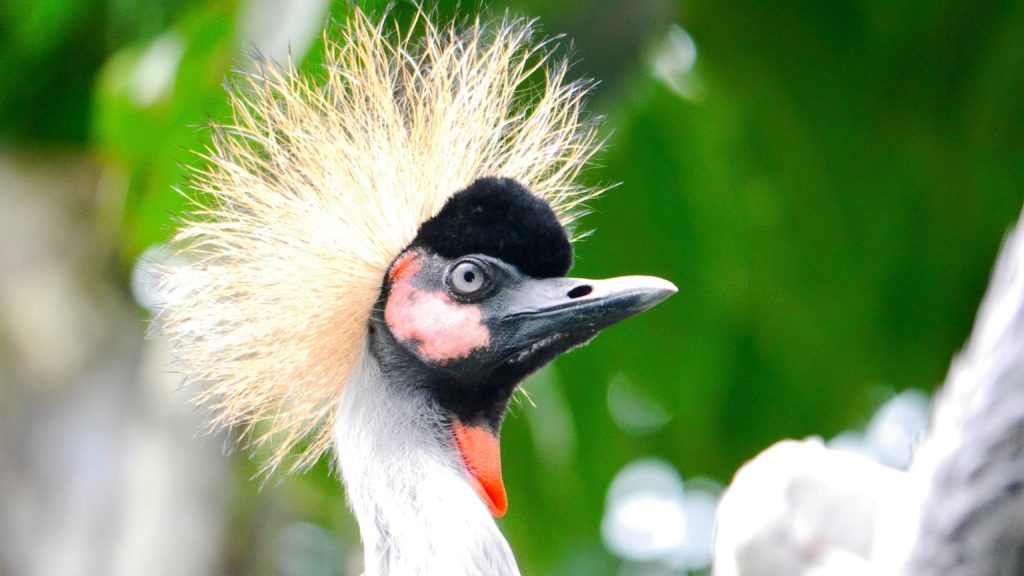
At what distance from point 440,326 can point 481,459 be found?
232 millimetres

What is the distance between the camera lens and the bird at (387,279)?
1900 millimetres

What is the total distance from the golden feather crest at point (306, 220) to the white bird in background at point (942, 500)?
33.3 inches

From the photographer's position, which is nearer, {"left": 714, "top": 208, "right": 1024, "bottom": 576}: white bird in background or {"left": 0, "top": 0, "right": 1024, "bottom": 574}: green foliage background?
{"left": 714, "top": 208, "right": 1024, "bottom": 576}: white bird in background

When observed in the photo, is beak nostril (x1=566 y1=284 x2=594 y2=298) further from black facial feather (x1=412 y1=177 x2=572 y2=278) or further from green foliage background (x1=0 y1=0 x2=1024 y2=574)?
green foliage background (x1=0 y1=0 x2=1024 y2=574)

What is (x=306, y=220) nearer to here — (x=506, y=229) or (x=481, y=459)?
(x=506, y=229)

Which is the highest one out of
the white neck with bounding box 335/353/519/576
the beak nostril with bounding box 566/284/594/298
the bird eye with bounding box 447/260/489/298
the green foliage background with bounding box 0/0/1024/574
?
the green foliage background with bounding box 0/0/1024/574

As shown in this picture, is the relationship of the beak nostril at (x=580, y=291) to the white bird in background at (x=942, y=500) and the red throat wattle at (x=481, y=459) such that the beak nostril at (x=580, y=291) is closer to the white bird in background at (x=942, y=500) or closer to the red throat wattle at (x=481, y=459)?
the red throat wattle at (x=481, y=459)

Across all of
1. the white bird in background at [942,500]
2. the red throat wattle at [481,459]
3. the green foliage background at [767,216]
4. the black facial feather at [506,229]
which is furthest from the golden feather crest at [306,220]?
the green foliage background at [767,216]

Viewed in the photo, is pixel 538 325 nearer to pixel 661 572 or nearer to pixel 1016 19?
pixel 1016 19

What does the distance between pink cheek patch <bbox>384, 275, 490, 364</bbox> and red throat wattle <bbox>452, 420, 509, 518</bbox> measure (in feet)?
0.42

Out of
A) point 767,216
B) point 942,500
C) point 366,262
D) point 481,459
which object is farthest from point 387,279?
point 767,216

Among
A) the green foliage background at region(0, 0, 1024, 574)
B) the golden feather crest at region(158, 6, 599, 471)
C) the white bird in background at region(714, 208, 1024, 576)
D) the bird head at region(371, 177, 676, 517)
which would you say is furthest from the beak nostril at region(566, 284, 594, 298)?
the green foliage background at region(0, 0, 1024, 574)

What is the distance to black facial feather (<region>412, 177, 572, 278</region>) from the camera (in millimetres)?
1896

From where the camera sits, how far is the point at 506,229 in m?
1.91
